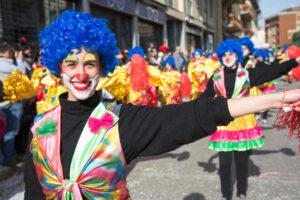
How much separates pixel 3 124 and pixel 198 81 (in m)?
5.66

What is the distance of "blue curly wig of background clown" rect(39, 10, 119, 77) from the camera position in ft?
5.28

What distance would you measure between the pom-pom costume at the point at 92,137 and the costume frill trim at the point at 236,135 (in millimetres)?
2042

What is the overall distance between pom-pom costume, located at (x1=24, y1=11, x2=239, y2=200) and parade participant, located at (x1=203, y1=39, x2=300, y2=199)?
205 centimetres

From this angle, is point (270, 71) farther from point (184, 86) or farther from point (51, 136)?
point (184, 86)

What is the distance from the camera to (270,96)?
4.07 feet

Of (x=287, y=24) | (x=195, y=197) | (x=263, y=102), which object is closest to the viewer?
(x=263, y=102)

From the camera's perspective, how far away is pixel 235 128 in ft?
11.5

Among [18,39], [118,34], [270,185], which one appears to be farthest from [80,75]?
[118,34]

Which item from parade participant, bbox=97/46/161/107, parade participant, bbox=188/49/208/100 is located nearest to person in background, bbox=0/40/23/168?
parade participant, bbox=97/46/161/107

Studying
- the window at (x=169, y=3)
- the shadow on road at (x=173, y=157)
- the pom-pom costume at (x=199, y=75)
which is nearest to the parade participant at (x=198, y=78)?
the pom-pom costume at (x=199, y=75)

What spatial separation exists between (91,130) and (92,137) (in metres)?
0.04

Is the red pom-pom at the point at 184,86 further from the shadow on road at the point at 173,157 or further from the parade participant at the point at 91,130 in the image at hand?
the parade participant at the point at 91,130

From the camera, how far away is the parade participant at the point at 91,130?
1383 mm

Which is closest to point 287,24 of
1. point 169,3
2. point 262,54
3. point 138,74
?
point 169,3
